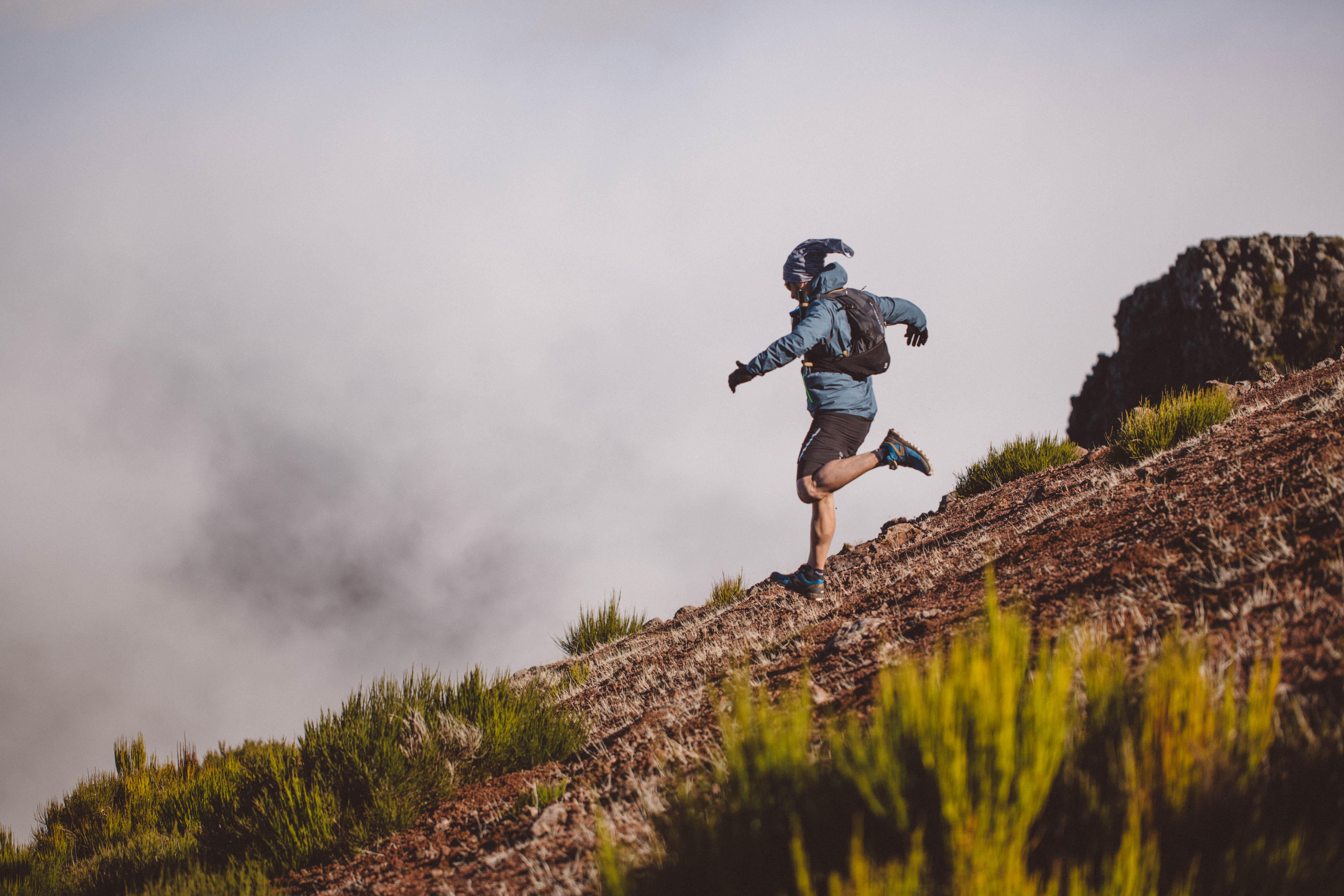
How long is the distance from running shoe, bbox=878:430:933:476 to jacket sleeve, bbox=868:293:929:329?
0.85 metres

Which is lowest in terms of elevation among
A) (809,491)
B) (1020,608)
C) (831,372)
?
(1020,608)

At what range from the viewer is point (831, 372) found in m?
4.90

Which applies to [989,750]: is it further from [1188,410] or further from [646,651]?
[1188,410]

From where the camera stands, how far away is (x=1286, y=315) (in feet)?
74.7

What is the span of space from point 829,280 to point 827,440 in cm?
114

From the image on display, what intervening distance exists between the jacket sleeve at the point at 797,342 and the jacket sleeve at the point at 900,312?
27.4 inches

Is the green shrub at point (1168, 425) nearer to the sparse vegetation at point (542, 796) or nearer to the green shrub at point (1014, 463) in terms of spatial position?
the green shrub at point (1014, 463)

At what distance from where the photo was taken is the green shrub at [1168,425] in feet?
21.0

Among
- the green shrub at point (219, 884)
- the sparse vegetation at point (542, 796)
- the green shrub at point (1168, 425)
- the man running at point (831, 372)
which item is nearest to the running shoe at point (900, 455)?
the man running at point (831, 372)

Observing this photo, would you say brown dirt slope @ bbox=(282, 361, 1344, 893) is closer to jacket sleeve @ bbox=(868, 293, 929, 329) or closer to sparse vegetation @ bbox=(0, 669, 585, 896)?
sparse vegetation @ bbox=(0, 669, 585, 896)

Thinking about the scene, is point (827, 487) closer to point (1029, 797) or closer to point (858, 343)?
point (858, 343)

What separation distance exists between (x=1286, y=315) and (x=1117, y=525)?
1037 inches

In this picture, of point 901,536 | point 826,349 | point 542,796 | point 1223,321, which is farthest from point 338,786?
point 1223,321

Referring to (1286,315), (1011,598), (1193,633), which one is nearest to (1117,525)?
(1011,598)
